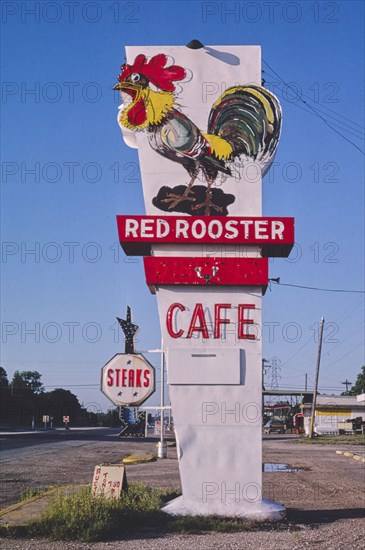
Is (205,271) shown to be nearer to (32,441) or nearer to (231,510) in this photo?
(231,510)

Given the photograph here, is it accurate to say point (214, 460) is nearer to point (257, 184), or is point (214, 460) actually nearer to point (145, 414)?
point (145, 414)

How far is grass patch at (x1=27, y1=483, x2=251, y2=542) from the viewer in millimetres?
9703

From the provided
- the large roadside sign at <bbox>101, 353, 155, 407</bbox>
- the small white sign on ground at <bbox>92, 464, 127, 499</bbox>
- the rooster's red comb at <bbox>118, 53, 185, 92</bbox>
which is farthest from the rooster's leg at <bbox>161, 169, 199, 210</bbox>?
the small white sign on ground at <bbox>92, 464, 127, 499</bbox>

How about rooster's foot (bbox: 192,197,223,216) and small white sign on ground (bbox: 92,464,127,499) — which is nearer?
small white sign on ground (bbox: 92,464,127,499)

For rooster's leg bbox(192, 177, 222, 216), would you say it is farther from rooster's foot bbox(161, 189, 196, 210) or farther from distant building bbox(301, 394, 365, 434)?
distant building bbox(301, 394, 365, 434)

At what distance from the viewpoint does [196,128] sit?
12.0 metres

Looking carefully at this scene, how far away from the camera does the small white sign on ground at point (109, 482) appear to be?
11438 millimetres

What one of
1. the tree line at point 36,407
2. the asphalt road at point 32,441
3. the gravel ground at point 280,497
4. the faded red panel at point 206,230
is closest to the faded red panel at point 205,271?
the faded red panel at point 206,230

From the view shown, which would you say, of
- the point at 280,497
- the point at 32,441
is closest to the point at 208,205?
the point at 280,497

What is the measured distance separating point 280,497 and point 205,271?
5975 millimetres

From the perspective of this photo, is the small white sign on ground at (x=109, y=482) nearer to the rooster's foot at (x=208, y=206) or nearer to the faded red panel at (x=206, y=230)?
the faded red panel at (x=206, y=230)

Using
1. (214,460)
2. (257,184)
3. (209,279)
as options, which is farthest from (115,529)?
(257,184)

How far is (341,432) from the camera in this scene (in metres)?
75.6

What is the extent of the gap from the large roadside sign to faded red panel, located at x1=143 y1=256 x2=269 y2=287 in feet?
4.00
